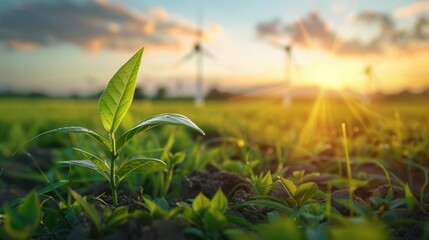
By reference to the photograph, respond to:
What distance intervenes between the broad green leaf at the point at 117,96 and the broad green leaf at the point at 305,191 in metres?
0.55

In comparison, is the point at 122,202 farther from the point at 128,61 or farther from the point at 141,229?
the point at 128,61

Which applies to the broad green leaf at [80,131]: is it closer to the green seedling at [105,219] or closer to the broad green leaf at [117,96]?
the broad green leaf at [117,96]

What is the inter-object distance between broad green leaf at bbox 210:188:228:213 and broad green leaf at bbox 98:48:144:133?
1.21 feet

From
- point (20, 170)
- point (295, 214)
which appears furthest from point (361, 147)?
point (20, 170)

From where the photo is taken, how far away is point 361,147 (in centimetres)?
288

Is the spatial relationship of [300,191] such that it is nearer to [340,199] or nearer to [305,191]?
[305,191]

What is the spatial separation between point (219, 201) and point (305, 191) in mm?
341

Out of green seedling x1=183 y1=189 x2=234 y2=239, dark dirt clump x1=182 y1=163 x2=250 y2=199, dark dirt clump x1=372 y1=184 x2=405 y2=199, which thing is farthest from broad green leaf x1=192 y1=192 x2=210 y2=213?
dark dirt clump x1=182 y1=163 x2=250 y2=199

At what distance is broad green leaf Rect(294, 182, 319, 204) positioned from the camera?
1.33 meters

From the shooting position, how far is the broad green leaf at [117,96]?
1265 millimetres

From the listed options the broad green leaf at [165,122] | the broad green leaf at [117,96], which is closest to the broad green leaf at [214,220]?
the broad green leaf at [165,122]

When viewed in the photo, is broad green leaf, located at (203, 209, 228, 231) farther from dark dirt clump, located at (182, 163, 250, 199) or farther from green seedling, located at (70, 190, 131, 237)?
dark dirt clump, located at (182, 163, 250, 199)

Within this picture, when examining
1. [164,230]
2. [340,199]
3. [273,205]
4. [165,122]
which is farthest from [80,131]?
[340,199]

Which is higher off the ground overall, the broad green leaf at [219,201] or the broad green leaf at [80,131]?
the broad green leaf at [80,131]
